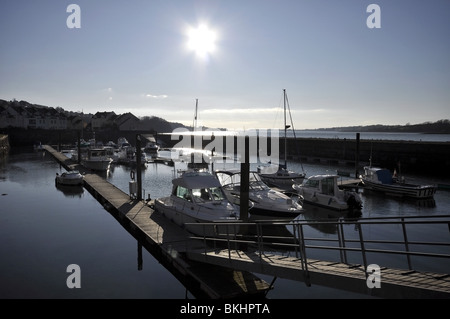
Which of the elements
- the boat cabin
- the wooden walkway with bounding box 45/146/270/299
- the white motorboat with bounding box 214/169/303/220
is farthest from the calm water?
the boat cabin

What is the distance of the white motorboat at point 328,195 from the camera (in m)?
24.0

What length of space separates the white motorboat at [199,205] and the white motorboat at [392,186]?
18.4 metres

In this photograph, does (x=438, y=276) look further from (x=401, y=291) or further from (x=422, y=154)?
(x=422, y=154)

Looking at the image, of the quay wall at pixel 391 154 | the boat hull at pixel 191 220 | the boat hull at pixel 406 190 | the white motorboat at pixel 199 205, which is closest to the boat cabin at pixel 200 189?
the white motorboat at pixel 199 205

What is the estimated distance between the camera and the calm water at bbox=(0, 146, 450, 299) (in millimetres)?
12266

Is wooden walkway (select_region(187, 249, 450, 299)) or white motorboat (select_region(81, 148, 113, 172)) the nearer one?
wooden walkway (select_region(187, 249, 450, 299))

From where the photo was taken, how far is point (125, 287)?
12594 millimetres

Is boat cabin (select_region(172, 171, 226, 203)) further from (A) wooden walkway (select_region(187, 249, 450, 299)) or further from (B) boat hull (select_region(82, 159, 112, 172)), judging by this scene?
(B) boat hull (select_region(82, 159, 112, 172))

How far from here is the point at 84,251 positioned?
16312mm

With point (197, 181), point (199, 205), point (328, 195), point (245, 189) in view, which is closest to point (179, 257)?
point (199, 205)

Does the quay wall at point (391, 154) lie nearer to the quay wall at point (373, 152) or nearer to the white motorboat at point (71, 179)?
the quay wall at point (373, 152)

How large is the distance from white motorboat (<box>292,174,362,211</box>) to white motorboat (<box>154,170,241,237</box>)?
9842 millimetres

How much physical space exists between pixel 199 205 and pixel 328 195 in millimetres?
11912
